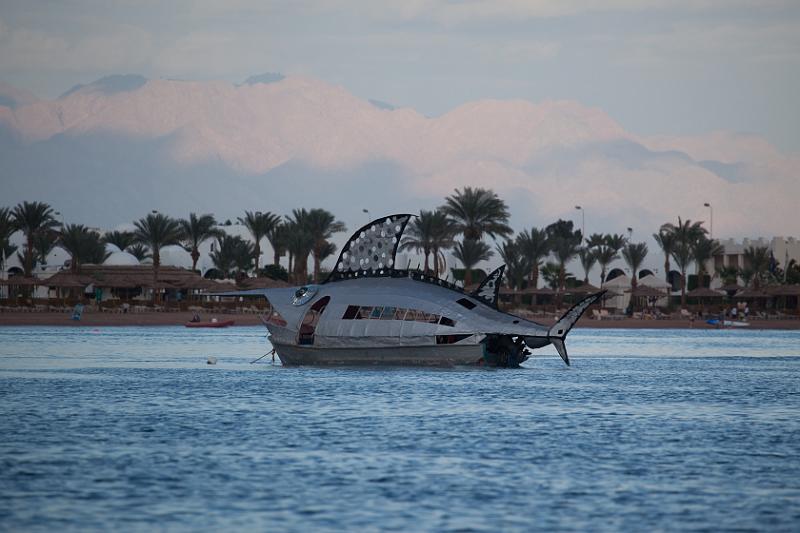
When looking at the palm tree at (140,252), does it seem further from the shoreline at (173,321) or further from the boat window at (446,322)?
the boat window at (446,322)

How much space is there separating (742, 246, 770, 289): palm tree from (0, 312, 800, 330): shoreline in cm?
1479

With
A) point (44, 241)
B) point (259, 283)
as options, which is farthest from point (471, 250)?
point (44, 241)

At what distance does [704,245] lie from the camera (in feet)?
538

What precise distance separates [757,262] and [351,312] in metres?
116

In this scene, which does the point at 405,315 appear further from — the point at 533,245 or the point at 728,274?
the point at 728,274

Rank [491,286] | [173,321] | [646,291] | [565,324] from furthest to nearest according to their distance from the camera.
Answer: [646,291] → [173,321] → [491,286] → [565,324]

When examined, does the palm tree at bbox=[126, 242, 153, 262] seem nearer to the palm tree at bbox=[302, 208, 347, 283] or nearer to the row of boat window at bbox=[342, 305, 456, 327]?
the palm tree at bbox=[302, 208, 347, 283]

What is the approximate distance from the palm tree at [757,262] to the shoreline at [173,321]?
48.5 feet

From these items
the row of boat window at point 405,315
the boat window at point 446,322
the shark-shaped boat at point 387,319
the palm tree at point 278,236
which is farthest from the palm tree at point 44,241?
the boat window at point 446,322

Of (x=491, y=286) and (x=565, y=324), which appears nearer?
(x=565, y=324)

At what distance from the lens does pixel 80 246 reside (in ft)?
498

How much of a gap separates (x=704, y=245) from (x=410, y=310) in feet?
371

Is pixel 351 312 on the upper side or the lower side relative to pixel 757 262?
lower

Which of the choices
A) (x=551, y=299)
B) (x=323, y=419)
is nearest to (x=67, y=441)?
(x=323, y=419)
